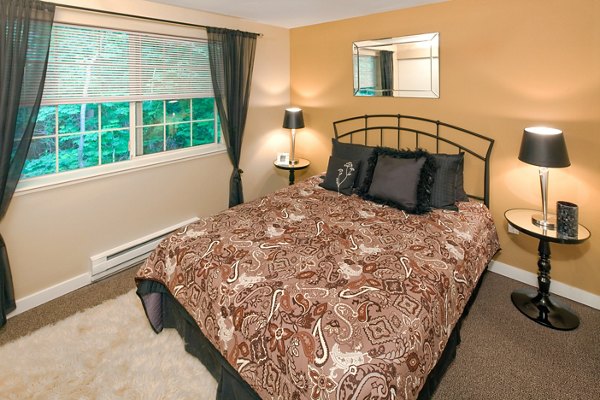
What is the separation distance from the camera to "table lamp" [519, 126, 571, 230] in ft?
7.16

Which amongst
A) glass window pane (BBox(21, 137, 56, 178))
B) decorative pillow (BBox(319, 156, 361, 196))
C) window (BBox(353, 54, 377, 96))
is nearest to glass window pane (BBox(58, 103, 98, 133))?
glass window pane (BBox(21, 137, 56, 178))

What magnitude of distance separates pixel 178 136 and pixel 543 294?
11.7 ft

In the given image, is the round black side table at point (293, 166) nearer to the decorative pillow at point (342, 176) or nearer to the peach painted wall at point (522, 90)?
the decorative pillow at point (342, 176)

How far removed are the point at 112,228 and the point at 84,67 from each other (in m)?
1.35

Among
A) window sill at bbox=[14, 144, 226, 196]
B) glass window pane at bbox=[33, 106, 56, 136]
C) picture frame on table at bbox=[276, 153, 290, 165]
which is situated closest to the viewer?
window sill at bbox=[14, 144, 226, 196]

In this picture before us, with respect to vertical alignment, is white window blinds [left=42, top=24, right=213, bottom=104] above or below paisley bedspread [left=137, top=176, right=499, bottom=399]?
above

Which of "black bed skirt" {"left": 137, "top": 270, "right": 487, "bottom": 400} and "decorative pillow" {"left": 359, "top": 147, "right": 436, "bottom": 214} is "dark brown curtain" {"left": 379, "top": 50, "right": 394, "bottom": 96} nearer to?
"decorative pillow" {"left": 359, "top": 147, "right": 436, "bottom": 214}

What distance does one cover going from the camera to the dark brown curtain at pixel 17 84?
2123mm

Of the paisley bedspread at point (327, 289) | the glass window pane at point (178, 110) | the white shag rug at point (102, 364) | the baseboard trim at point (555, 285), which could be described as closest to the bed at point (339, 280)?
the paisley bedspread at point (327, 289)

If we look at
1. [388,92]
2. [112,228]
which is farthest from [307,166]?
[112,228]

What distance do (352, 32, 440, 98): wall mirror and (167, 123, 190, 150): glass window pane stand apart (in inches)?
76.0

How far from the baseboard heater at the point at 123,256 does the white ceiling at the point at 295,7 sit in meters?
2.19

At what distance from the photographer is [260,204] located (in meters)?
2.73

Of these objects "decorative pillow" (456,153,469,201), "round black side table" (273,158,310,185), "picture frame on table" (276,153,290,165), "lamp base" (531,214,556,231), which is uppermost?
"picture frame on table" (276,153,290,165)
